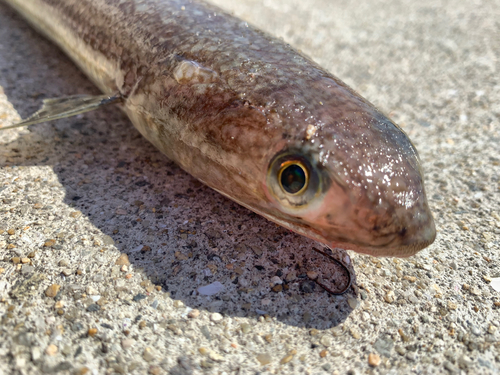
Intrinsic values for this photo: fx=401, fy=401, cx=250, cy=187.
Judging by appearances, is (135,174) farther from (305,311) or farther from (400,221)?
(400,221)

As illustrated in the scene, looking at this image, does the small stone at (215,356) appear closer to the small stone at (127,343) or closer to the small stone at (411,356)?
the small stone at (127,343)

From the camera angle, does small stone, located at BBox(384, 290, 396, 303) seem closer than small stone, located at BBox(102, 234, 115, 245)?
Yes

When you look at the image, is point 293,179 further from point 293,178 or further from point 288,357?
point 288,357

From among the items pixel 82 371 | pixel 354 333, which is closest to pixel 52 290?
pixel 82 371

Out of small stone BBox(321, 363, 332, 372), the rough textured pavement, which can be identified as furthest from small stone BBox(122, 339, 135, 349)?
small stone BBox(321, 363, 332, 372)

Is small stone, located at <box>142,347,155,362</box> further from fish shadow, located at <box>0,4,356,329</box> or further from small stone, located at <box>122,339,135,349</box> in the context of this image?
fish shadow, located at <box>0,4,356,329</box>

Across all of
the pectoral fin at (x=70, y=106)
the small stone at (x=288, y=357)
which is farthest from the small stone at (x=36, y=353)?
the pectoral fin at (x=70, y=106)

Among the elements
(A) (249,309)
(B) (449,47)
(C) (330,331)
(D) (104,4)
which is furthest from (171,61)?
(B) (449,47)
